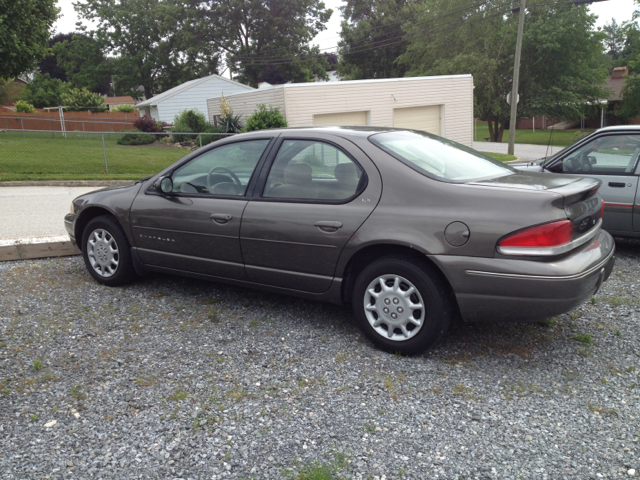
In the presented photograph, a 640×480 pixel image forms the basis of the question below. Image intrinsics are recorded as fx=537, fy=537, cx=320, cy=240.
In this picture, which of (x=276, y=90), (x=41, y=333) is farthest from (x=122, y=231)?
(x=276, y=90)

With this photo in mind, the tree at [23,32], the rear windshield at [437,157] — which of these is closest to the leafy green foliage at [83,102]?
the tree at [23,32]

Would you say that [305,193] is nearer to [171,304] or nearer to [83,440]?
[171,304]

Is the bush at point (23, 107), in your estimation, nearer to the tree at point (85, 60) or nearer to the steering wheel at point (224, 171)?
the tree at point (85, 60)

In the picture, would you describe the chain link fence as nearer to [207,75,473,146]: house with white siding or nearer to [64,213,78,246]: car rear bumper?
[207,75,473,146]: house with white siding

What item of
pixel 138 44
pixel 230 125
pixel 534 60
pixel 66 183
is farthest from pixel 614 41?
pixel 66 183

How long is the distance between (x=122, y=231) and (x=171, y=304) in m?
0.87

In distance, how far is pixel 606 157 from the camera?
239 inches

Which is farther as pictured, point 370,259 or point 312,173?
point 312,173

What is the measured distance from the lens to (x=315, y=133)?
13.7ft

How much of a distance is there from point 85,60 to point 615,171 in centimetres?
6717

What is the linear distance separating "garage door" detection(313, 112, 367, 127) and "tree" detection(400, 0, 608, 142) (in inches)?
786

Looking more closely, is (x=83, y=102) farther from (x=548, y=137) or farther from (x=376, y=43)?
(x=548, y=137)

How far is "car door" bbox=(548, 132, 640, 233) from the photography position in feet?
19.4

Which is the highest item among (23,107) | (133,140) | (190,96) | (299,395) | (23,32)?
(190,96)
